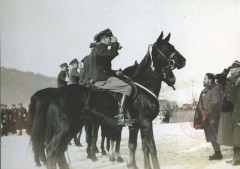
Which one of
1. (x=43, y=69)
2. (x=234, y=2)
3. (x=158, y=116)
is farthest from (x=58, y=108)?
(x=234, y=2)

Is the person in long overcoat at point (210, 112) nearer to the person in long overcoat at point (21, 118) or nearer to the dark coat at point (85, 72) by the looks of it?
the dark coat at point (85, 72)

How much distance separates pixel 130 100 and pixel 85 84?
42 centimetres

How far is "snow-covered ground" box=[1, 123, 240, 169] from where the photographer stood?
352 cm

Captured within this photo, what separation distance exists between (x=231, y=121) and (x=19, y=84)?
2070mm

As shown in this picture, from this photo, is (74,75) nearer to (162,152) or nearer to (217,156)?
(162,152)

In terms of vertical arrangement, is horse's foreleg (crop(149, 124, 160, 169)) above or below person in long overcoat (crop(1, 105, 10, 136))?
below

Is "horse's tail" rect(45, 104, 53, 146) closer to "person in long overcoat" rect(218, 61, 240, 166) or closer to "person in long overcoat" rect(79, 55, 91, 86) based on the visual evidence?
"person in long overcoat" rect(79, 55, 91, 86)

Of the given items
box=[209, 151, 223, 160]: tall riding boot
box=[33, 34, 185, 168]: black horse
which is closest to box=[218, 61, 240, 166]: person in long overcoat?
box=[209, 151, 223, 160]: tall riding boot

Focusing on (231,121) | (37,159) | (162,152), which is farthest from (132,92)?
(231,121)

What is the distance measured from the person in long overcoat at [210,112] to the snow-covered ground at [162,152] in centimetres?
6

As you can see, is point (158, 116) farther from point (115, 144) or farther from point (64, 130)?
point (64, 130)

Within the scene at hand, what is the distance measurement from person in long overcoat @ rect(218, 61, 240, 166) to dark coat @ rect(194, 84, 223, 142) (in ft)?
0.17

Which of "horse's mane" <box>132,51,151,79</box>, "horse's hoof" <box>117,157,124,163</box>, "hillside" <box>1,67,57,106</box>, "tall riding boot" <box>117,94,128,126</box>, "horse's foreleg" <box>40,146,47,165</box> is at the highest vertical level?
"horse's mane" <box>132,51,151,79</box>

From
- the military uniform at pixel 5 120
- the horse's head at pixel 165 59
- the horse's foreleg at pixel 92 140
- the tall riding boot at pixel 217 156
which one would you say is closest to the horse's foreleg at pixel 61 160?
the horse's foreleg at pixel 92 140
